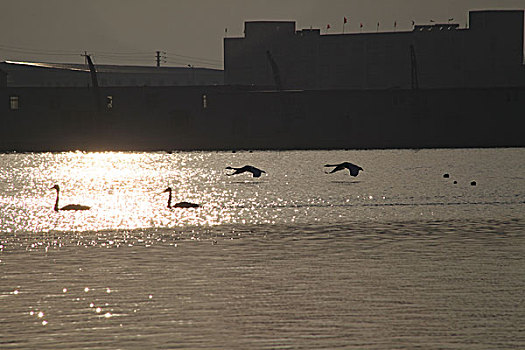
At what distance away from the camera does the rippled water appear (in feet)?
55.3

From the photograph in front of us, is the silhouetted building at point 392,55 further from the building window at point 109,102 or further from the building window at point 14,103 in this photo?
the building window at point 14,103

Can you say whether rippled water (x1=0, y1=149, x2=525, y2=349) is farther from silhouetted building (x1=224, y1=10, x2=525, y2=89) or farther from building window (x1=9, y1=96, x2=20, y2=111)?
silhouetted building (x1=224, y1=10, x2=525, y2=89)

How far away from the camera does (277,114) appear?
99.7 meters

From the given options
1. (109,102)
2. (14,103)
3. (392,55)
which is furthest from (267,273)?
(392,55)

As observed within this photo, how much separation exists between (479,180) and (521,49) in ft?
230

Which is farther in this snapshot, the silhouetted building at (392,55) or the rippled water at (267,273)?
the silhouetted building at (392,55)

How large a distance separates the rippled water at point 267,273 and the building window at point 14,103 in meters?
56.0

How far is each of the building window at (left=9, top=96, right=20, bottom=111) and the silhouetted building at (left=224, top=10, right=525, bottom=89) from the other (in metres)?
36.6

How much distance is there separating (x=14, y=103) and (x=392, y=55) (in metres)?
48.2

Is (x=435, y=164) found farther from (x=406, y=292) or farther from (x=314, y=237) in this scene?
(x=406, y=292)

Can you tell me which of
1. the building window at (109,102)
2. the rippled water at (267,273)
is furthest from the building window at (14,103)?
the rippled water at (267,273)

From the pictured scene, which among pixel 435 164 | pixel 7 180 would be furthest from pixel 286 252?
pixel 435 164

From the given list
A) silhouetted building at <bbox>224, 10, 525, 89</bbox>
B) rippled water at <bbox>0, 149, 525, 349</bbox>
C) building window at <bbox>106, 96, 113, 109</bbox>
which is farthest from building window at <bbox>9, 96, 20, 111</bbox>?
rippled water at <bbox>0, 149, 525, 349</bbox>

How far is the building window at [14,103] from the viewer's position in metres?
101
